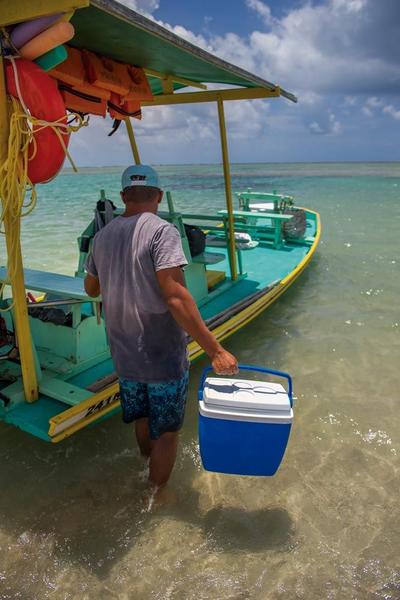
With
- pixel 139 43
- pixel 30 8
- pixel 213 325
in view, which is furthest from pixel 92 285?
pixel 139 43

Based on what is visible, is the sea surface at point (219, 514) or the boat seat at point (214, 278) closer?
the sea surface at point (219, 514)

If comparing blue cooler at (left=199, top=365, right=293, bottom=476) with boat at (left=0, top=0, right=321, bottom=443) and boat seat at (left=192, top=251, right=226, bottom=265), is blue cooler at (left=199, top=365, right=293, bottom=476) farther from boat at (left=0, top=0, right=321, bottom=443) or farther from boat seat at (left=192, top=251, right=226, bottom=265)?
boat seat at (left=192, top=251, right=226, bottom=265)

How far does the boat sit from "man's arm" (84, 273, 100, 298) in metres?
0.25

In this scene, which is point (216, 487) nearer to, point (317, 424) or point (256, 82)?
point (317, 424)

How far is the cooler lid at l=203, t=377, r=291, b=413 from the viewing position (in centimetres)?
251

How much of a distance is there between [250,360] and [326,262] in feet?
17.5

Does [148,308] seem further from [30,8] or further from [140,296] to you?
[30,8]

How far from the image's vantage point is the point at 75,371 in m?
3.94

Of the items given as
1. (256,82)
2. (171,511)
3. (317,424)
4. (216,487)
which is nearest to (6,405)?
(171,511)

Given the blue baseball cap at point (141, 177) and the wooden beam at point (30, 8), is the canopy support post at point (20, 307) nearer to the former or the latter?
the wooden beam at point (30, 8)

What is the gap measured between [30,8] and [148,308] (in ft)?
6.12

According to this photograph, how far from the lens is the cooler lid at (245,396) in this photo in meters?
2.51

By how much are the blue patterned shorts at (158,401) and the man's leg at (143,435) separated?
31 cm

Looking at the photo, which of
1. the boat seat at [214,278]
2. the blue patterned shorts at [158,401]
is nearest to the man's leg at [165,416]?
the blue patterned shorts at [158,401]
